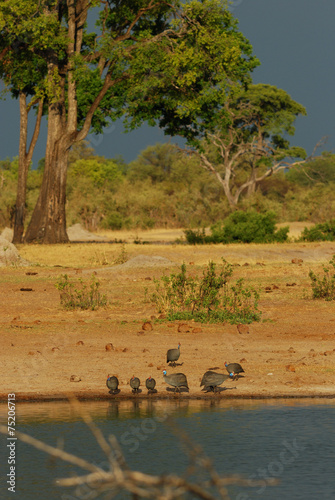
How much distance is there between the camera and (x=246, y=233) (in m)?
30.2

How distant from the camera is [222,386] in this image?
30.2 feet

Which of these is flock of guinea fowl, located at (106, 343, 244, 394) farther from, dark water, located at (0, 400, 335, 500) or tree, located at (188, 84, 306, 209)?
tree, located at (188, 84, 306, 209)

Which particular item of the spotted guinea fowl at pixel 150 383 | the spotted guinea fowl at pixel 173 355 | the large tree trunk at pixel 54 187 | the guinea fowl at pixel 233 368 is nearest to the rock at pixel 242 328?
the spotted guinea fowl at pixel 173 355

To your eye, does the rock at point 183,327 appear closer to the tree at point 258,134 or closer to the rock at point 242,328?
the rock at point 242,328

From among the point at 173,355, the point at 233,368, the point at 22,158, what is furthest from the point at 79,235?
the point at 233,368

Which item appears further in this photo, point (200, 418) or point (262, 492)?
point (200, 418)

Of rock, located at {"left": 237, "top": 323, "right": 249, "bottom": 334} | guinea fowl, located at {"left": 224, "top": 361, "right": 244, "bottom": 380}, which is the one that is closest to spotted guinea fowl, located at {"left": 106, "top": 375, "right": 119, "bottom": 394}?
guinea fowl, located at {"left": 224, "top": 361, "right": 244, "bottom": 380}

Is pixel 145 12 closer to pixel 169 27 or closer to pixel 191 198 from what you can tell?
pixel 169 27

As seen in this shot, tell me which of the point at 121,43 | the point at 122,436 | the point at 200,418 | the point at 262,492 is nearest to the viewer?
the point at 262,492

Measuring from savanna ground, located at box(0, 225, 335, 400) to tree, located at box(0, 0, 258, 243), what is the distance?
10.9 meters

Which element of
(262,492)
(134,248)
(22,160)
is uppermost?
(22,160)

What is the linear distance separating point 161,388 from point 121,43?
2286 cm

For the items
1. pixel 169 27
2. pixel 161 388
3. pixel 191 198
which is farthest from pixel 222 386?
pixel 191 198

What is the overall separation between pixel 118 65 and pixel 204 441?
83.0 ft
